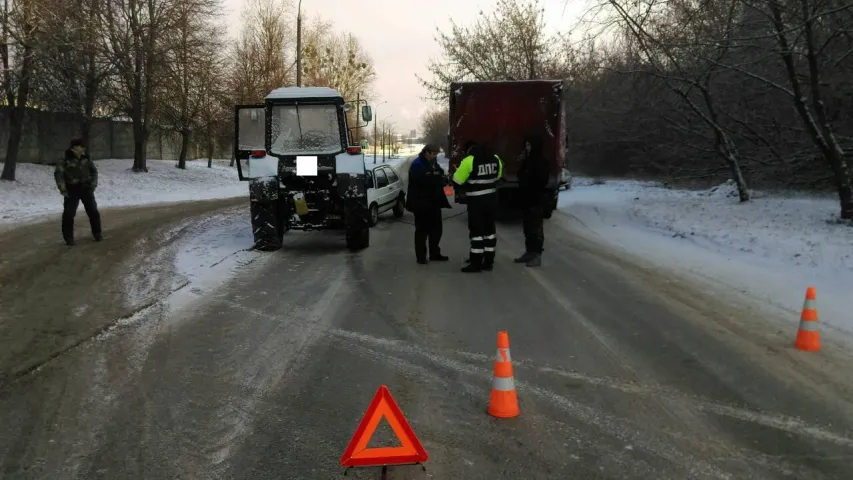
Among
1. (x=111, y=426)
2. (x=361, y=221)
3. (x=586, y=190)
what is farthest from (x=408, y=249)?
(x=586, y=190)

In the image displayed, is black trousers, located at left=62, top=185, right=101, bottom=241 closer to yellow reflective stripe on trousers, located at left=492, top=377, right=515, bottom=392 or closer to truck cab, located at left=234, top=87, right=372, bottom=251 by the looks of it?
truck cab, located at left=234, top=87, right=372, bottom=251

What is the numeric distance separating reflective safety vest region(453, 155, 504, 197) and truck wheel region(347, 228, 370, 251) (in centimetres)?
239

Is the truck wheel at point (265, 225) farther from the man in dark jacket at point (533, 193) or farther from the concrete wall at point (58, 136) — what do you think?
the concrete wall at point (58, 136)

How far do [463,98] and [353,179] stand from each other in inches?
203

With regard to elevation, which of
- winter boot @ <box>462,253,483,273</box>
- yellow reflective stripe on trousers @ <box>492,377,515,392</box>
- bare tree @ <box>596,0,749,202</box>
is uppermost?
bare tree @ <box>596,0,749,202</box>

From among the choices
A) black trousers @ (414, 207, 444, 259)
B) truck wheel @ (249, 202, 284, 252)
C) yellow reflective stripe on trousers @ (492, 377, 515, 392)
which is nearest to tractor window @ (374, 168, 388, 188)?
truck wheel @ (249, 202, 284, 252)

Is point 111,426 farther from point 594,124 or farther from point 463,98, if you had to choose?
point 594,124

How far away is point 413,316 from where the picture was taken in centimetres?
644

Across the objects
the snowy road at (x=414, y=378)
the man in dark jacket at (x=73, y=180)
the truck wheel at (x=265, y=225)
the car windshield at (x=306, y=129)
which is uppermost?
the car windshield at (x=306, y=129)

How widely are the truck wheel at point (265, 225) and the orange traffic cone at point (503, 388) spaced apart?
7.06m

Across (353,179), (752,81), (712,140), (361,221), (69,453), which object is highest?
(752,81)

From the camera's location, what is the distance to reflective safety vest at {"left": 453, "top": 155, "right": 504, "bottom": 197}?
8.68m

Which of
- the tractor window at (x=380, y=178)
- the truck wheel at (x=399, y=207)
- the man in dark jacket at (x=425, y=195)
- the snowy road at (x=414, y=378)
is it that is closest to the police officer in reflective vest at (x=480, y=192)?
the snowy road at (x=414, y=378)

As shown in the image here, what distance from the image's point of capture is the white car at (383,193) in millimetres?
14213
